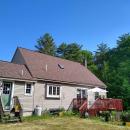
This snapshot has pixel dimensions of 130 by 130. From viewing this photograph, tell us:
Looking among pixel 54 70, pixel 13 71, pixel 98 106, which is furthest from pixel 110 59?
pixel 13 71

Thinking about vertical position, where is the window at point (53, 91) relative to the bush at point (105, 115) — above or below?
above

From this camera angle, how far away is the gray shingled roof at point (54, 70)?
2514 cm

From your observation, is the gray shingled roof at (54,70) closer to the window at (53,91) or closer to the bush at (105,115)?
the window at (53,91)

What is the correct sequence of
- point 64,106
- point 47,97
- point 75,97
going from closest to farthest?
point 47,97, point 64,106, point 75,97

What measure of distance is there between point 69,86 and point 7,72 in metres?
7.83

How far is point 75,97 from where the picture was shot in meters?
27.7

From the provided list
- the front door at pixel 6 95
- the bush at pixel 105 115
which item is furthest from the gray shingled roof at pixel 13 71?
the bush at pixel 105 115

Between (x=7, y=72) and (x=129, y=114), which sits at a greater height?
(x=7, y=72)

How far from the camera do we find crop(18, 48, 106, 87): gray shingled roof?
2514 cm

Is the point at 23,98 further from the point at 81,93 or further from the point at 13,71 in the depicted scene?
the point at 81,93

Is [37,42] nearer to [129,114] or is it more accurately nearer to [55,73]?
[55,73]

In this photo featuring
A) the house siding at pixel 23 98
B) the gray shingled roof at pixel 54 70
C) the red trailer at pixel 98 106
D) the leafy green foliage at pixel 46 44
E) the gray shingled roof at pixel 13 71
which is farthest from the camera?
the leafy green foliage at pixel 46 44

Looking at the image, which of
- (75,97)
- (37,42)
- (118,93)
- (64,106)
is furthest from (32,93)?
(37,42)

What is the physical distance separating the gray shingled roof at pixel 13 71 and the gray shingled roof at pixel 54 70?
0.74 meters
